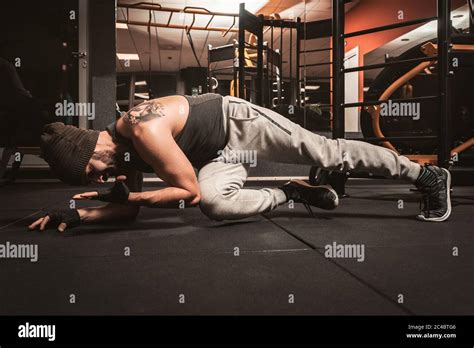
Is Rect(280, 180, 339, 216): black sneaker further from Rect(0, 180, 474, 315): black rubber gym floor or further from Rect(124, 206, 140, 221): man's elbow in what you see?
Rect(124, 206, 140, 221): man's elbow

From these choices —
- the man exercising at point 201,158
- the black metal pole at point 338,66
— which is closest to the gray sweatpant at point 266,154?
the man exercising at point 201,158

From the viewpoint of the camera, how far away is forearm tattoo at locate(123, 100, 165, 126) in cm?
142

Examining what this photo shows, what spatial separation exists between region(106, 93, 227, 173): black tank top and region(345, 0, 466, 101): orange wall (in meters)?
5.24

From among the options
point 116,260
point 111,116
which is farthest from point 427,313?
point 111,116

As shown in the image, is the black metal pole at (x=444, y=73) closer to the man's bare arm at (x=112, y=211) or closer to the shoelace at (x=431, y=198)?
the shoelace at (x=431, y=198)

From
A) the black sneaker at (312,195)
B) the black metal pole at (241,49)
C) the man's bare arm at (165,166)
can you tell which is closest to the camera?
the man's bare arm at (165,166)

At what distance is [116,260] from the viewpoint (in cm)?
111

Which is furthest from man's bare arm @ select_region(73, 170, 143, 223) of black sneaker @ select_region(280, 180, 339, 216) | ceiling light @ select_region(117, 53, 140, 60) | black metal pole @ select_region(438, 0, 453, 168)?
ceiling light @ select_region(117, 53, 140, 60)

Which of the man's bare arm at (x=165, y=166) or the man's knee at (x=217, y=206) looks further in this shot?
the man's knee at (x=217, y=206)

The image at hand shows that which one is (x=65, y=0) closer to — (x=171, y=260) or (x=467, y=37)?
(x=467, y=37)

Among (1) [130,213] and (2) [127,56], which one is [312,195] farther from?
(2) [127,56]

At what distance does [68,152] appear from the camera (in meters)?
1.38

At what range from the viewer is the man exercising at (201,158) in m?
1.39
